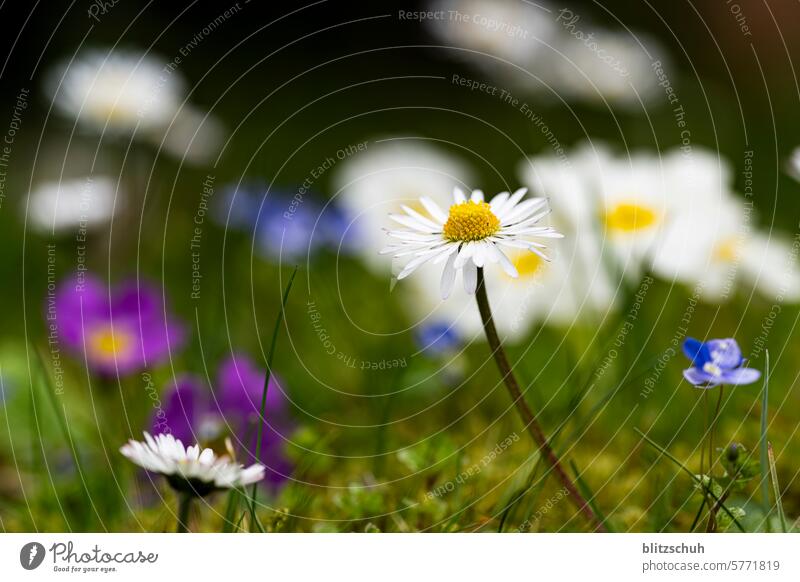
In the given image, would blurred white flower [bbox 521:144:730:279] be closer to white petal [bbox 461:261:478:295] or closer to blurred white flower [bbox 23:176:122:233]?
white petal [bbox 461:261:478:295]

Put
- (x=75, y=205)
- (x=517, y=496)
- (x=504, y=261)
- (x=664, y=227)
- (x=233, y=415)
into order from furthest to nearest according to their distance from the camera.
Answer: (x=75, y=205) → (x=664, y=227) → (x=233, y=415) → (x=517, y=496) → (x=504, y=261)

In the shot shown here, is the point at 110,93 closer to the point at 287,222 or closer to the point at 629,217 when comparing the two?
the point at 287,222

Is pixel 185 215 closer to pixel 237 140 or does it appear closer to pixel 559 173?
pixel 237 140

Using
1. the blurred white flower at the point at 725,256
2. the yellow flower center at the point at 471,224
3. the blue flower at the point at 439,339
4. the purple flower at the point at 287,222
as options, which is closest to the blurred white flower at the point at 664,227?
the blurred white flower at the point at 725,256

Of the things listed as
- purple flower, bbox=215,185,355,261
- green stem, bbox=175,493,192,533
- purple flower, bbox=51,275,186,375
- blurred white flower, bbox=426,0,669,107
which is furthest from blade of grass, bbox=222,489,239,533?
blurred white flower, bbox=426,0,669,107

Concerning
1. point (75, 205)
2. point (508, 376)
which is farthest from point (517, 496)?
point (75, 205)

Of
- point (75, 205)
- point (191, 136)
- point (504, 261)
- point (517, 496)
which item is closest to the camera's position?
point (504, 261)

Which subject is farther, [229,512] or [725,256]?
[725,256]

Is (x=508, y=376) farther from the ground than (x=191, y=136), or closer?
closer
